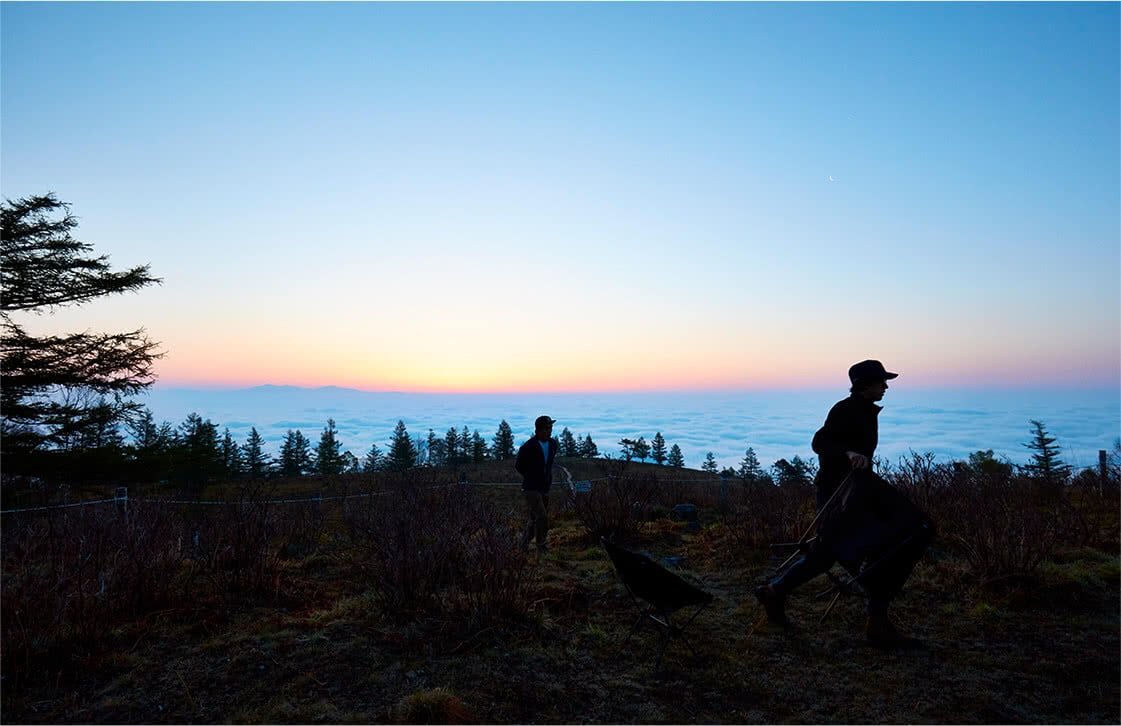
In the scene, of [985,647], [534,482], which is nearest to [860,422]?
[985,647]

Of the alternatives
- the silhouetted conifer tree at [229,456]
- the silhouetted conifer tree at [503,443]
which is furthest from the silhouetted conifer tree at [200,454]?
the silhouetted conifer tree at [503,443]

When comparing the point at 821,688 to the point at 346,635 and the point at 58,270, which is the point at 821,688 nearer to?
the point at 346,635

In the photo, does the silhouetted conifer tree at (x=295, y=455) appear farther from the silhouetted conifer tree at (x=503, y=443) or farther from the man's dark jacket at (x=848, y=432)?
the man's dark jacket at (x=848, y=432)

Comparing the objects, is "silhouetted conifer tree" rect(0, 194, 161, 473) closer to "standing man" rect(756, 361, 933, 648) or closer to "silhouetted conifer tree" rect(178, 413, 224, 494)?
"silhouetted conifer tree" rect(178, 413, 224, 494)

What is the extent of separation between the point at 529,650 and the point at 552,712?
926mm

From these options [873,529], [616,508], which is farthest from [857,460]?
[616,508]

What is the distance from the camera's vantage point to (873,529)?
4.74m

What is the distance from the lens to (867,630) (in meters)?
4.97

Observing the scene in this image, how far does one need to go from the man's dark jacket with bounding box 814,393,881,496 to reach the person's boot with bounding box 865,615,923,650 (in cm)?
106

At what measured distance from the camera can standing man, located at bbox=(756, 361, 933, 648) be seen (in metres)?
4.75

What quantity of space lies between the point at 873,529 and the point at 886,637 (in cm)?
85

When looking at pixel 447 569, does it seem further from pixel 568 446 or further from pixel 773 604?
pixel 568 446

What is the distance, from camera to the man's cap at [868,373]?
16.4ft

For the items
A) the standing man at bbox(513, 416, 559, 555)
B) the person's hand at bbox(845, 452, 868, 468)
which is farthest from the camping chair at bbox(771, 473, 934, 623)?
the standing man at bbox(513, 416, 559, 555)
